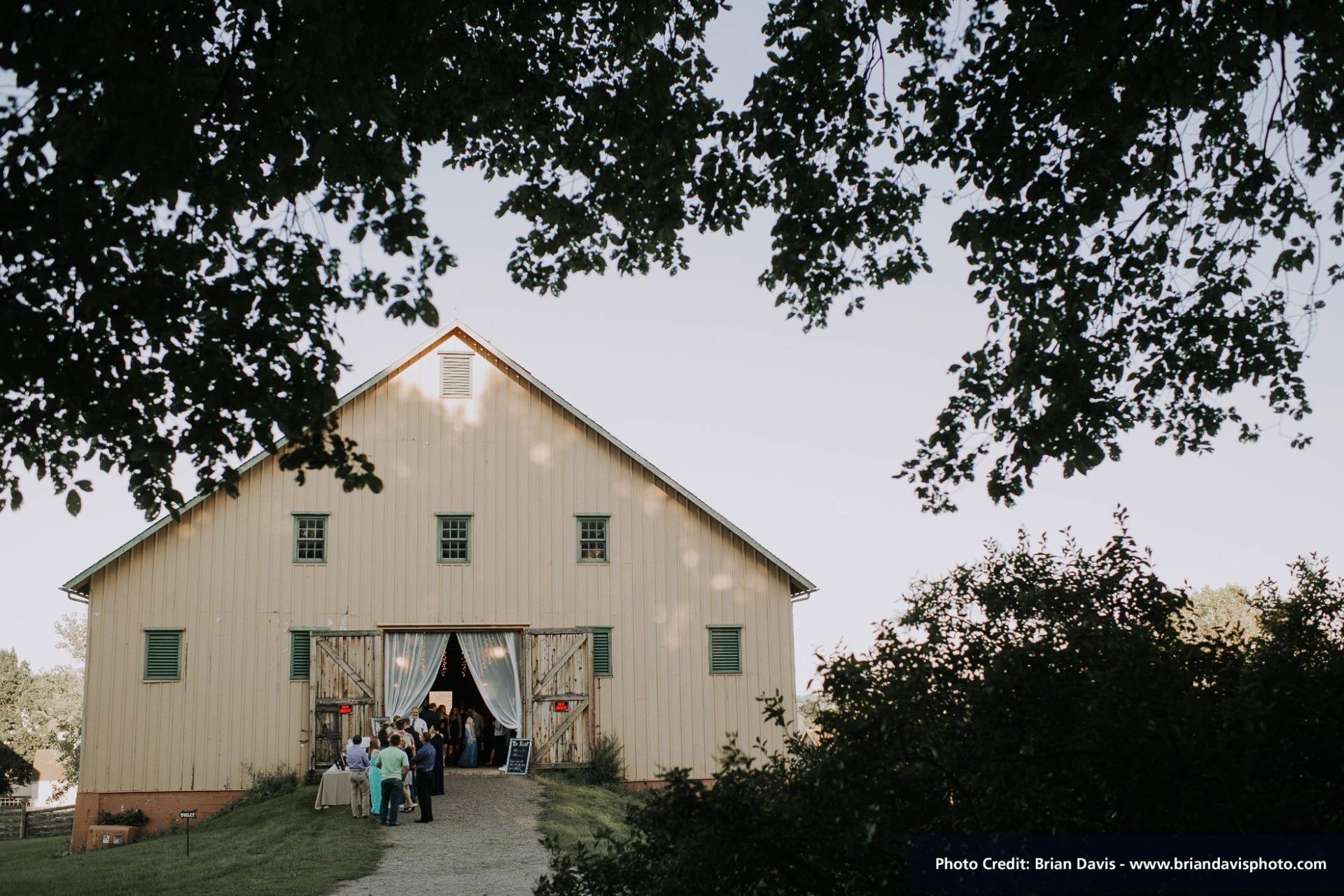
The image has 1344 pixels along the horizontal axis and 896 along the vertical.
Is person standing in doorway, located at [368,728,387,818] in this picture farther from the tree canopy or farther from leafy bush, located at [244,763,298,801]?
the tree canopy

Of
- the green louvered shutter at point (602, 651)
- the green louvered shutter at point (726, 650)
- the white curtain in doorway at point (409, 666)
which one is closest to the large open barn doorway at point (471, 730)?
the white curtain in doorway at point (409, 666)

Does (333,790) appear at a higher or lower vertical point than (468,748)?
lower

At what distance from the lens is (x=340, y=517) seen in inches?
993

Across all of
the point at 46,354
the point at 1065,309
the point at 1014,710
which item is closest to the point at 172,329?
the point at 46,354

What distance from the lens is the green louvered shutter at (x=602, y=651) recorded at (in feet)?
82.5

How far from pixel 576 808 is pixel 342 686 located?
6.41 m

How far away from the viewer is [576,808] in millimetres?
20250

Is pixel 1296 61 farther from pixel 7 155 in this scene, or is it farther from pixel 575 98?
pixel 7 155

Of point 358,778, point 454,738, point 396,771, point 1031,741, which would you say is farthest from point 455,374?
point 1031,741

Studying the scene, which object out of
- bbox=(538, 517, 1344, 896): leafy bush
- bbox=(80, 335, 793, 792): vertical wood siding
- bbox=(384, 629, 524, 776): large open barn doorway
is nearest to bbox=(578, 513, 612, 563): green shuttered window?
bbox=(80, 335, 793, 792): vertical wood siding

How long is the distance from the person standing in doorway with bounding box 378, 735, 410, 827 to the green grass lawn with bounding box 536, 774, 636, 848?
2199mm

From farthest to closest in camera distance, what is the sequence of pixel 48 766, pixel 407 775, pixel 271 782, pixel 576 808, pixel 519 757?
pixel 48 766
pixel 519 757
pixel 271 782
pixel 576 808
pixel 407 775

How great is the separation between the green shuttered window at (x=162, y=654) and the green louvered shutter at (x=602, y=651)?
27.0 feet

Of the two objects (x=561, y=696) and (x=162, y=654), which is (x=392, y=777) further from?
(x=162, y=654)
